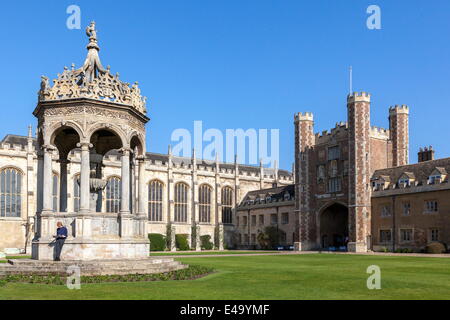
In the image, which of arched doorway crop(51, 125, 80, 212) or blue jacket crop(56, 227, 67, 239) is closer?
blue jacket crop(56, 227, 67, 239)

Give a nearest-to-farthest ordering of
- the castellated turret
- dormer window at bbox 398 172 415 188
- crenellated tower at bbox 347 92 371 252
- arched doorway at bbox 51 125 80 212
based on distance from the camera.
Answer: arched doorway at bbox 51 125 80 212 < dormer window at bbox 398 172 415 188 < crenellated tower at bbox 347 92 371 252 < the castellated turret

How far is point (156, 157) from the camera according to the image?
69000 millimetres

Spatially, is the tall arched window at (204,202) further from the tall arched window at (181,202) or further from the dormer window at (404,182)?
the dormer window at (404,182)

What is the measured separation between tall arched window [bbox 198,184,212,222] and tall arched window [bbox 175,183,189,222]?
95.4 inches

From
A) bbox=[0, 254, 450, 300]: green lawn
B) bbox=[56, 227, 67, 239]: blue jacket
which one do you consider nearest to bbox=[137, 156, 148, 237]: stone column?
bbox=[56, 227, 67, 239]: blue jacket

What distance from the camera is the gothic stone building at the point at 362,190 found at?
143ft

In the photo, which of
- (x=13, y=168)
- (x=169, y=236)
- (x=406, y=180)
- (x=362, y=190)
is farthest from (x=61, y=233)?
(x=169, y=236)

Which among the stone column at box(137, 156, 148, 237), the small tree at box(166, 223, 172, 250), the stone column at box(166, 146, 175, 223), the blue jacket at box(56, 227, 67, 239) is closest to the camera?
the blue jacket at box(56, 227, 67, 239)

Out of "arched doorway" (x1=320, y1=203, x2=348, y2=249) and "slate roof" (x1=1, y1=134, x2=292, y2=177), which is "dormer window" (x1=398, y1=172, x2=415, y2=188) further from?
"slate roof" (x1=1, y1=134, x2=292, y2=177)

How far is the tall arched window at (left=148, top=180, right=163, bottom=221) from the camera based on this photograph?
6194cm
